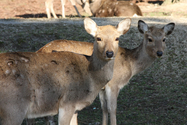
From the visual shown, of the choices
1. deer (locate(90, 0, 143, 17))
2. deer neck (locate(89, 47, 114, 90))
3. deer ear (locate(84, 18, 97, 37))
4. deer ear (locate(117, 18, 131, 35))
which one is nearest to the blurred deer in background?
deer (locate(90, 0, 143, 17))

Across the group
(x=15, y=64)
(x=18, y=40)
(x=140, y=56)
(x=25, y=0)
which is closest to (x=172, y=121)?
(x=140, y=56)

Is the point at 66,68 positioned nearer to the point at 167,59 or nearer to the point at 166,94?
the point at 166,94

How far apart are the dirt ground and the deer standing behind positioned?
8923mm

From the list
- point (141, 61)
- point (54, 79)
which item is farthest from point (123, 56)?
point (54, 79)

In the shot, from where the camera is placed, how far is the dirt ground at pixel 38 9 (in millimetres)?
16383

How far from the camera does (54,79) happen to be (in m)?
4.54

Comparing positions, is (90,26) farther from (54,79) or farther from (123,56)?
(123,56)

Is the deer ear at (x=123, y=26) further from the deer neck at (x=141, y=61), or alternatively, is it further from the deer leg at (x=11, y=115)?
the deer leg at (x=11, y=115)

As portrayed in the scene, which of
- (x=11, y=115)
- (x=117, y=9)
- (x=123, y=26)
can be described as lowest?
(x=11, y=115)

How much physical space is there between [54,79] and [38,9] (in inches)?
666

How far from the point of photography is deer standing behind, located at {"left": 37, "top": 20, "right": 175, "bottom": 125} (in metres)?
6.16

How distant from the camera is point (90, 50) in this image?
639 centimetres

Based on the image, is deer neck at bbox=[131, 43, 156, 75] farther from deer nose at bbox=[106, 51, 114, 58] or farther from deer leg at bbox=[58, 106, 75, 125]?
deer leg at bbox=[58, 106, 75, 125]

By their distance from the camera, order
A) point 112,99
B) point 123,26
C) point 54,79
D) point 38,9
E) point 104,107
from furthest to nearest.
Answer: point 38,9 → point 104,107 → point 112,99 → point 123,26 → point 54,79
